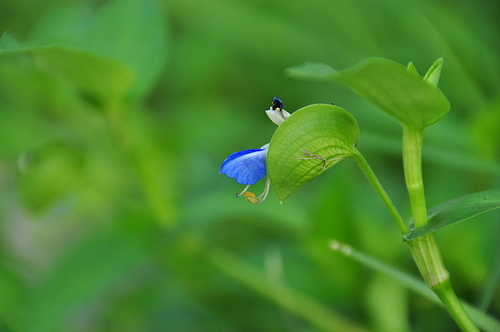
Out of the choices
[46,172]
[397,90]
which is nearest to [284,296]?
[46,172]

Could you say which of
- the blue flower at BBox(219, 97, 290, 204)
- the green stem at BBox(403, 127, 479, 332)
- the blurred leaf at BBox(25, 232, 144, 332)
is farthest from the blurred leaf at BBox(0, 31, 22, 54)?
the blurred leaf at BBox(25, 232, 144, 332)

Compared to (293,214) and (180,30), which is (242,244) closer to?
(293,214)

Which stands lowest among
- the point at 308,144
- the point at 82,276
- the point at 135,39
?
the point at 82,276

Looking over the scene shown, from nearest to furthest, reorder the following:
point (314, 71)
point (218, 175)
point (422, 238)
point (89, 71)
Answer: point (314, 71), point (422, 238), point (89, 71), point (218, 175)

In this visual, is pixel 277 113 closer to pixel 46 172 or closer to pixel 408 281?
pixel 408 281

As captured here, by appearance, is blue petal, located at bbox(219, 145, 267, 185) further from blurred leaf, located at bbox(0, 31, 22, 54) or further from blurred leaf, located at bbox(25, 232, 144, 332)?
blurred leaf, located at bbox(25, 232, 144, 332)

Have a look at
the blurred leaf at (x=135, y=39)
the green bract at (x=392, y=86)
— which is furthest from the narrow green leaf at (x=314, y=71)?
the blurred leaf at (x=135, y=39)

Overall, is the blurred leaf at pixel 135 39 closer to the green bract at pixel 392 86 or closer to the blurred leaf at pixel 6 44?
the blurred leaf at pixel 6 44

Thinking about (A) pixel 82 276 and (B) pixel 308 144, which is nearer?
(B) pixel 308 144
